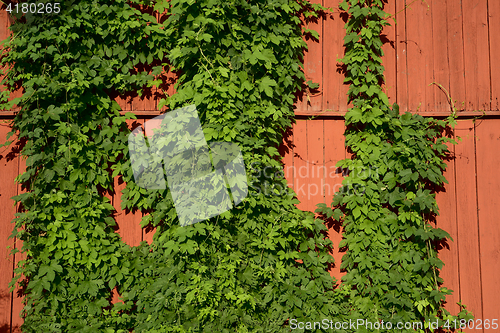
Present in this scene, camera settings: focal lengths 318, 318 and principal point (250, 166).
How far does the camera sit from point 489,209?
3.00 meters

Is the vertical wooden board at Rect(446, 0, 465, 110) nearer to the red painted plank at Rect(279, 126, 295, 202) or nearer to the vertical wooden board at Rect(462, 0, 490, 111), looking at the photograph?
the vertical wooden board at Rect(462, 0, 490, 111)

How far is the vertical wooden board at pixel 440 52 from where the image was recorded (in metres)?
3.07

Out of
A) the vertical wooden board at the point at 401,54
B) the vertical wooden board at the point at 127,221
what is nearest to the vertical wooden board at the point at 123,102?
the vertical wooden board at the point at 127,221

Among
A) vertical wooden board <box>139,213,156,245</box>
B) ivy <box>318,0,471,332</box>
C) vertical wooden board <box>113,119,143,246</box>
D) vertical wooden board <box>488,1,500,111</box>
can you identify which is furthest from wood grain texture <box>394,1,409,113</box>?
vertical wooden board <box>139,213,156,245</box>

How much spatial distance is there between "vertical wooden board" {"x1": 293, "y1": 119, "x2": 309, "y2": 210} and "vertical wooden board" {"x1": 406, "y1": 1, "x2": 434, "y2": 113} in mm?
1155

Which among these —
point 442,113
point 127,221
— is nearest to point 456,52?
point 442,113

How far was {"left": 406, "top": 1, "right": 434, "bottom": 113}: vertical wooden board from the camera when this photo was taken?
10.1 feet

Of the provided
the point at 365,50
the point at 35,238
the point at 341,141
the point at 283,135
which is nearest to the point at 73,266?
the point at 35,238

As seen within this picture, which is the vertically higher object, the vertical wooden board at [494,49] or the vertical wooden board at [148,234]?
the vertical wooden board at [494,49]

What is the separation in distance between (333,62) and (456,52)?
47.3 inches

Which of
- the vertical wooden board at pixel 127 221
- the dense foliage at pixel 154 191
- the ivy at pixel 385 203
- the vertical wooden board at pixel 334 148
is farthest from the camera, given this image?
the vertical wooden board at pixel 334 148

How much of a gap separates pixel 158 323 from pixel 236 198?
1.20m

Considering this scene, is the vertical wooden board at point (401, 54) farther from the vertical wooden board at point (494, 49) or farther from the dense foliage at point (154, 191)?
the dense foliage at point (154, 191)

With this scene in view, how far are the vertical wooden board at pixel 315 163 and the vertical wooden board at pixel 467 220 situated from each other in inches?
51.0
